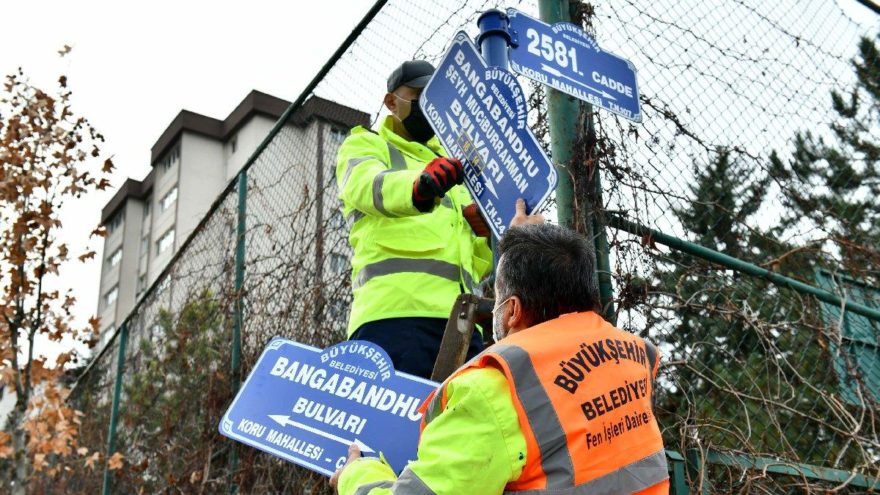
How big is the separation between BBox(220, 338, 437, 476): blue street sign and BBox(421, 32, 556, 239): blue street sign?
1.83 feet

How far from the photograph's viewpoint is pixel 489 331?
11.1 ft

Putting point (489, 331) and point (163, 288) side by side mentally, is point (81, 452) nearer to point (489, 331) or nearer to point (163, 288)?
point (163, 288)

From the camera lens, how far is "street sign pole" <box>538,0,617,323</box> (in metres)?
3.16

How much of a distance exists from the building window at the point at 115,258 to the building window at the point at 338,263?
141ft

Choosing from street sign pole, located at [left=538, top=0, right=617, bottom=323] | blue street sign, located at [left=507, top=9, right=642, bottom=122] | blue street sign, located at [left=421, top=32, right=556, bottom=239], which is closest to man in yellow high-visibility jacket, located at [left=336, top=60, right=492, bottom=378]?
blue street sign, located at [left=421, top=32, right=556, bottom=239]

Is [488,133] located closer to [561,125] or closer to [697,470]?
[561,125]

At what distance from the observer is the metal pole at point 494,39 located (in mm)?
2727

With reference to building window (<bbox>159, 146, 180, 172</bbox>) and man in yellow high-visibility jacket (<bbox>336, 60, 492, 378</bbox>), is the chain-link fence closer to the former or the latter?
man in yellow high-visibility jacket (<bbox>336, 60, 492, 378</bbox>)

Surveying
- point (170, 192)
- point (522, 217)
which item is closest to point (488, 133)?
point (522, 217)

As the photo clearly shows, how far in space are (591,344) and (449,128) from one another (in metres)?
Result: 1.03

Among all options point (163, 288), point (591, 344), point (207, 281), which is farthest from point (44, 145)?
point (591, 344)

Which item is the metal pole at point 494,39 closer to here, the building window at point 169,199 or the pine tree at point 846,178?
the pine tree at point 846,178

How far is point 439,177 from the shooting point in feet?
8.52

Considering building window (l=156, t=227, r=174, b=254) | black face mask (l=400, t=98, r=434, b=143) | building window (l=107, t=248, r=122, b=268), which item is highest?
building window (l=107, t=248, r=122, b=268)
